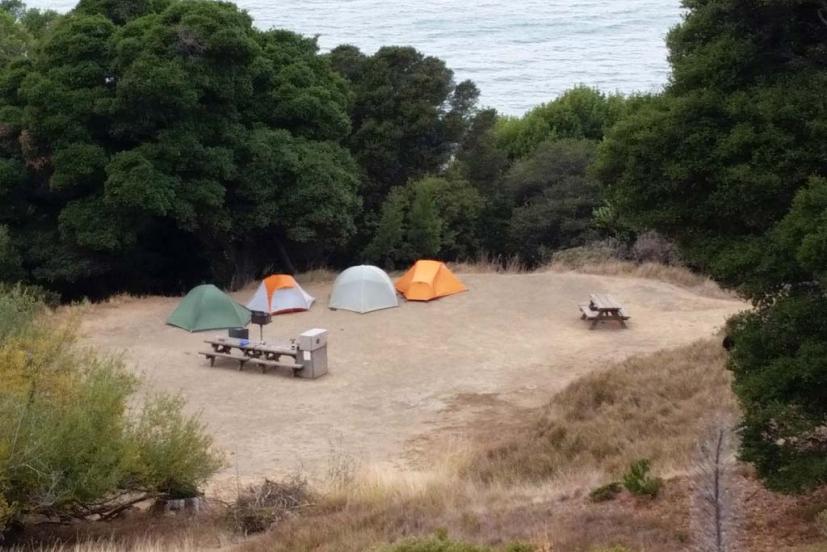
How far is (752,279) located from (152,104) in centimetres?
1821

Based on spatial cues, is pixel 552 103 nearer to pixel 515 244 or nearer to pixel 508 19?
pixel 515 244

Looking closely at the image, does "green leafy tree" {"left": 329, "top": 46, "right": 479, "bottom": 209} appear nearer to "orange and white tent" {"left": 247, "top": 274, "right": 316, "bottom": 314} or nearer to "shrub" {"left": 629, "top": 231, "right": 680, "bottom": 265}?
"shrub" {"left": 629, "top": 231, "right": 680, "bottom": 265}

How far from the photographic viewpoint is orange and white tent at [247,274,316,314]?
23.5 metres

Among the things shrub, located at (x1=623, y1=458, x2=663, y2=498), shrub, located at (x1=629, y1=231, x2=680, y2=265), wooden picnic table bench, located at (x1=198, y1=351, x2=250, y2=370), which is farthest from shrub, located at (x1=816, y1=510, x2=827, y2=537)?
shrub, located at (x1=629, y1=231, x2=680, y2=265)

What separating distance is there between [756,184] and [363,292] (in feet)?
50.5

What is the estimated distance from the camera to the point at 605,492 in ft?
34.6

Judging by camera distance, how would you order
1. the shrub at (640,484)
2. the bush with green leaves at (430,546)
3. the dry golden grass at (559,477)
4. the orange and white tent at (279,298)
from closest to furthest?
the bush with green leaves at (430,546)
the dry golden grass at (559,477)
the shrub at (640,484)
the orange and white tent at (279,298)

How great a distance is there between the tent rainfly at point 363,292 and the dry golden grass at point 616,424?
299 inches

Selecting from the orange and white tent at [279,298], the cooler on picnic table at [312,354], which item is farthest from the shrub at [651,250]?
the cooler on picnic table at [312,354]

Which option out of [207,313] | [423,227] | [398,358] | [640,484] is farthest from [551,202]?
[640,484]

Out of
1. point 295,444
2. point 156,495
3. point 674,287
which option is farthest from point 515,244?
point 156,495

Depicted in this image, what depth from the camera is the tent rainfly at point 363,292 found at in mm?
23719

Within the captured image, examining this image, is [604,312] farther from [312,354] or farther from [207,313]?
[207,313]

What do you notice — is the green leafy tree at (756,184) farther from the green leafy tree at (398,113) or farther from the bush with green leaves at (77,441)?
the green leafy tree at (398,113)
